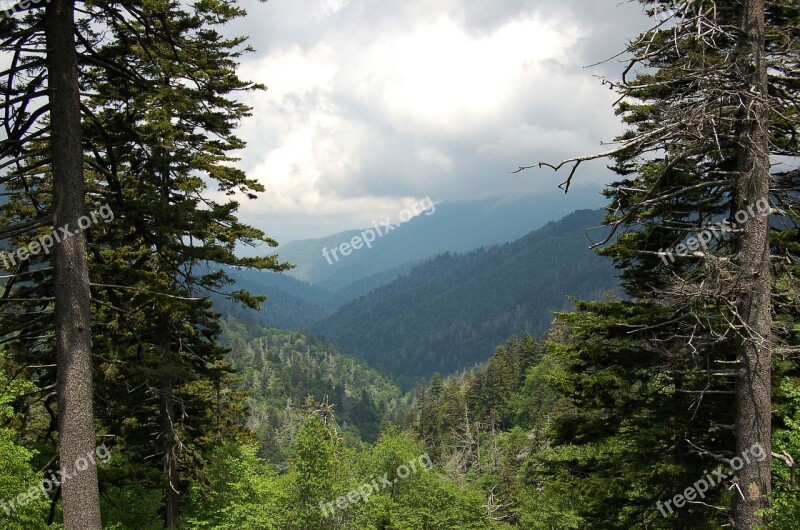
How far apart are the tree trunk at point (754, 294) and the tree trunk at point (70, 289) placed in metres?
8.01

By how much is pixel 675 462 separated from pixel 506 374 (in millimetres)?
61056

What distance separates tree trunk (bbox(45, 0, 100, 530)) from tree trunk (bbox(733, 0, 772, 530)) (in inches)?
315

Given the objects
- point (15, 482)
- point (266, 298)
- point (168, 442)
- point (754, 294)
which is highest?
point (266, 298)

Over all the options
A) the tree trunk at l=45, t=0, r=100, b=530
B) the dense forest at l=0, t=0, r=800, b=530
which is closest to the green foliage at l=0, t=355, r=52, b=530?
the dense forest at l=0, t=0, r=800, b=530

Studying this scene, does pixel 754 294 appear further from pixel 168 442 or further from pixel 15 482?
pixel 168 442

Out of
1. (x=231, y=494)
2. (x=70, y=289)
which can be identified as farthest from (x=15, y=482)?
(x=231, y=494)

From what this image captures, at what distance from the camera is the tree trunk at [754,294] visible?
19.0 ft

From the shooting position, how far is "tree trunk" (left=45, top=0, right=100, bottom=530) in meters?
5.60

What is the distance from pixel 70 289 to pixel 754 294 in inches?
331

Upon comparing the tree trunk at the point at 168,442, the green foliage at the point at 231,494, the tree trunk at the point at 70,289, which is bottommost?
the green foliage at the point at 231,494

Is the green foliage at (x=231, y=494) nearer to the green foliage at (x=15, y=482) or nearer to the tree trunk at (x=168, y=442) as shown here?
the tree trunk at (x=168, y=442)

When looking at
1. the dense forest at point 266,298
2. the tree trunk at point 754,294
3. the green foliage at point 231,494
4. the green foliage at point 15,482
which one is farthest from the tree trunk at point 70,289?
the green foliage at point 231,494

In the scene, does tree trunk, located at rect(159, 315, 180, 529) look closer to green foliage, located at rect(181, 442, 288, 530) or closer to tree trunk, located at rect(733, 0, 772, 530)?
green foliage, located at rect(181, 442, 288, 530)

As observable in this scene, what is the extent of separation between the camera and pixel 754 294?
19.3 ft
